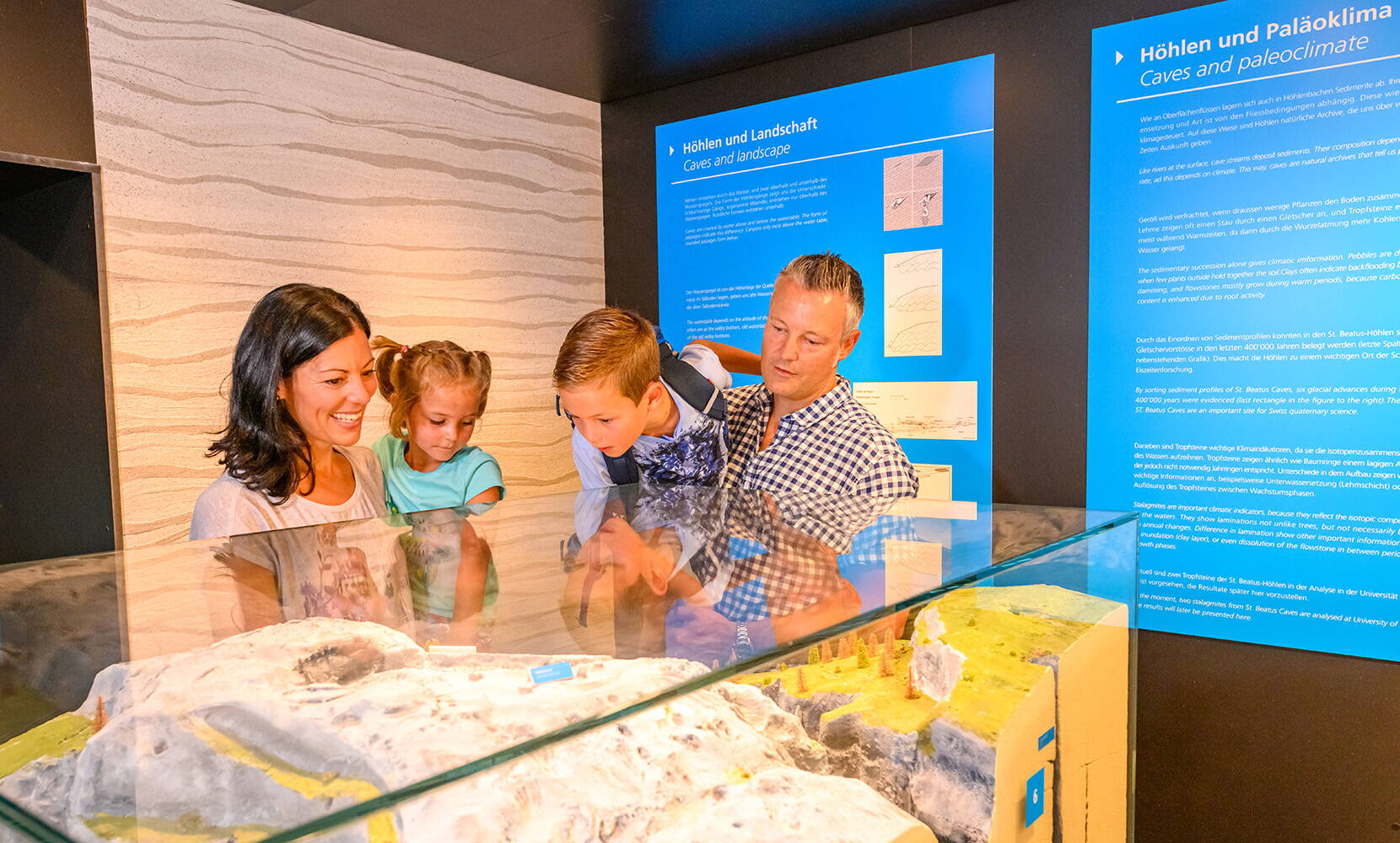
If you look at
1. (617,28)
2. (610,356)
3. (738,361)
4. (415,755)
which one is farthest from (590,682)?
(617,28)

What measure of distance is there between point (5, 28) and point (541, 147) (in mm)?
2143

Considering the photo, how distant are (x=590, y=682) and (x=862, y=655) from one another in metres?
0.42

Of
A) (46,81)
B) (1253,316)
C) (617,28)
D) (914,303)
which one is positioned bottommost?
(1253,316)

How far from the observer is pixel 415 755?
24.6 inches

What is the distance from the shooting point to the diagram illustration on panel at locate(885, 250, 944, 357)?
3525 mm

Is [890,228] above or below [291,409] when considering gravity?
above

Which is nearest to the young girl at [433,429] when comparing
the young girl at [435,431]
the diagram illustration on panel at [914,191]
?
the young girl at [435,431]

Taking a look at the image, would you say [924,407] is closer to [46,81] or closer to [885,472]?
[885,472]

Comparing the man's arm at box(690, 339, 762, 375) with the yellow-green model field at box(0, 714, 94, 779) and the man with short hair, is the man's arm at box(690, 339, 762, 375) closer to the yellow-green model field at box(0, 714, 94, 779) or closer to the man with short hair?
the man with short hair

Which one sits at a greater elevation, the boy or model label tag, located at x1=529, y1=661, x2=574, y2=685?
the boy

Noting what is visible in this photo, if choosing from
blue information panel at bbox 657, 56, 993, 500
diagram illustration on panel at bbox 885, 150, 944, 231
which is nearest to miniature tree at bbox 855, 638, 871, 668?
blue information panel at bbox 657, 56, 993, 500

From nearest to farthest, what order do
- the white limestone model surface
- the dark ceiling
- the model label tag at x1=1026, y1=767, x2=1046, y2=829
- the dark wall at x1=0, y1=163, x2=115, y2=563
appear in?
the white limestone model surface → the model label tag at x1=1026, y1=767, x2=1046, y2=829 → the dark wall at x1=0, y1=163, x2=115, y2=563 → the dark ceiling

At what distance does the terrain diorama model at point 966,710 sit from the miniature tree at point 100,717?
1.99ft

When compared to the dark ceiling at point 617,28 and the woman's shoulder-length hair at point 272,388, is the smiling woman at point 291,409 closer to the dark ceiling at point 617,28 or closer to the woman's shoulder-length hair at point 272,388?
the woman's shoulder-length hair at point 272,388
